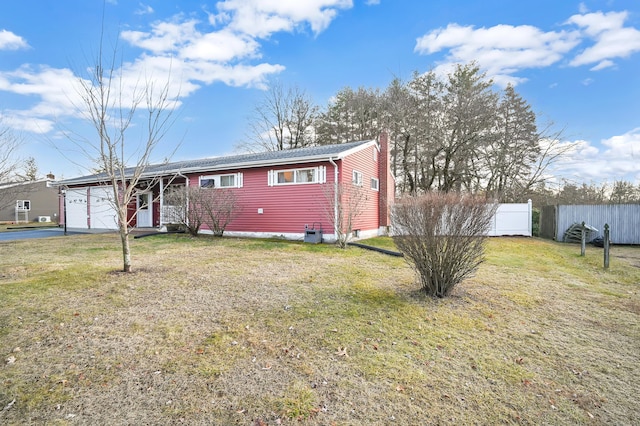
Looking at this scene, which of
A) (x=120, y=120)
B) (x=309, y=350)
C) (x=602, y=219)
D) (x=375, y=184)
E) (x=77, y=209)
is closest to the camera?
(x=309, y=350)

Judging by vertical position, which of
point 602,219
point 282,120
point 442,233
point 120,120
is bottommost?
point 602,219

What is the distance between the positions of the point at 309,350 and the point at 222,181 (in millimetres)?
11955

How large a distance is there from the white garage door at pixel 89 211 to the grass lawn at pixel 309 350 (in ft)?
44.1

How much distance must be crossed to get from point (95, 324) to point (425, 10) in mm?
12241

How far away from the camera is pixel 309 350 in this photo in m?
3.03

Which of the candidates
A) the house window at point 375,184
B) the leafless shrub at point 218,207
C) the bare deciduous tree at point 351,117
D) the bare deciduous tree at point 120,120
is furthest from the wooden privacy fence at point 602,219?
the bare deciduous tree at point 120,120

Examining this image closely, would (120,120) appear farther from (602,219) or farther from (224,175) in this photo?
(602,219)

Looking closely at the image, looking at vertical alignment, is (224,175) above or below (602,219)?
above

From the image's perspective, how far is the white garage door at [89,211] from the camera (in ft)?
57.9

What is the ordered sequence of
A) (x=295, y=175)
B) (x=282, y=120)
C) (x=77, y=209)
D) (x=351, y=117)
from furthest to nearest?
(x=282, y=120), (x=351, y=117), (x=77, y=209), (x=295, y=175)

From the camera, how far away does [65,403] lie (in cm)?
219

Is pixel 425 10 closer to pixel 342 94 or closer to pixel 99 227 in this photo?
pixel 342 94

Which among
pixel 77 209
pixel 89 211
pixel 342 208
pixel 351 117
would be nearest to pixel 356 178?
pixel 342 208

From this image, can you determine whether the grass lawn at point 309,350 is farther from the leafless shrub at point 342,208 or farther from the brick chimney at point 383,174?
the brick chimney at point 383,174
